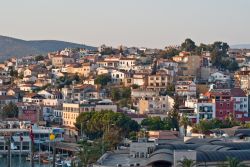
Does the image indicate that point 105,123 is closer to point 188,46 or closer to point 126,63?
point 126,63

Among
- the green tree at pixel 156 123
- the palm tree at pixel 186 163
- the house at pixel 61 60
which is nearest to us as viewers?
the palm tree at pixel 186 163

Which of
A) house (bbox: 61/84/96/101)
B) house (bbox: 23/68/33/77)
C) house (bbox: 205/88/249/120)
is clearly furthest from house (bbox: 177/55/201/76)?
house (bbox: 205/88/249/120)

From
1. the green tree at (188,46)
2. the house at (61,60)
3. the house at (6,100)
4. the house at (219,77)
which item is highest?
the green tree at (188,46)

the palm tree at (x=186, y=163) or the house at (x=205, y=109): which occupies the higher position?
the palm tree at (x=186, y=163)

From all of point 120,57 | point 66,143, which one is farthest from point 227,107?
point 120,57

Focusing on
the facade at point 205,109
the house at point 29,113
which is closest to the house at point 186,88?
the facade at point 205,109

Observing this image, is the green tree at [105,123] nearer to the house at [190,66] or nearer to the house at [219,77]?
the house at [219,77]

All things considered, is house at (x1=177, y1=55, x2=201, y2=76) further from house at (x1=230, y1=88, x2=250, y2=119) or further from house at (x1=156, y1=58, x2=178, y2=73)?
house at (x1=230, y1=88, x2=250, y2=119)
